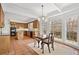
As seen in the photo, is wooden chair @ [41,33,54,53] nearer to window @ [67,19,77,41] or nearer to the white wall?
window @ [67,19,77,41]

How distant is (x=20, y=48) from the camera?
6.43 feet

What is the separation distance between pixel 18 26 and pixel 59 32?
0.79 metres

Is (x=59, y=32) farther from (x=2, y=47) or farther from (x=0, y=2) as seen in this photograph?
(x=0, y=2)

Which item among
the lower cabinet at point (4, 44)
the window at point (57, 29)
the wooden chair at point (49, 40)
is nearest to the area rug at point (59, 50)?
the wooden chair at point (49, 40)

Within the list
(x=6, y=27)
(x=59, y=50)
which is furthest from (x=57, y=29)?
(x=6, y=27)

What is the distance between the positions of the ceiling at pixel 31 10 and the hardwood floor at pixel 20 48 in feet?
1.32

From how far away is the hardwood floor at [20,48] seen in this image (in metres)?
1.94

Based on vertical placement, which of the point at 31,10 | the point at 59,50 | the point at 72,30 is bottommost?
the point at 59,50

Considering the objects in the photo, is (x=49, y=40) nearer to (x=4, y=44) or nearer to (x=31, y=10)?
(x=31, y=10)

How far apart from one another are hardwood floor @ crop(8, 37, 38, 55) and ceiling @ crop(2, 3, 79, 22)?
40cm

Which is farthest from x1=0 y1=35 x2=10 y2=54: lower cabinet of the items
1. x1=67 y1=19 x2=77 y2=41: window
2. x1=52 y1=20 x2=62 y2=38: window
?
x1=67 y1=19 x2=77 y2=41: window

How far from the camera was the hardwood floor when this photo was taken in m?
1.94

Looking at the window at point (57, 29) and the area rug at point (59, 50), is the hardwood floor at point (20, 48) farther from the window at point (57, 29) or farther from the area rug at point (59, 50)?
the window at point (57, 29)

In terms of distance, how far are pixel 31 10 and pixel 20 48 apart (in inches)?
29.6
